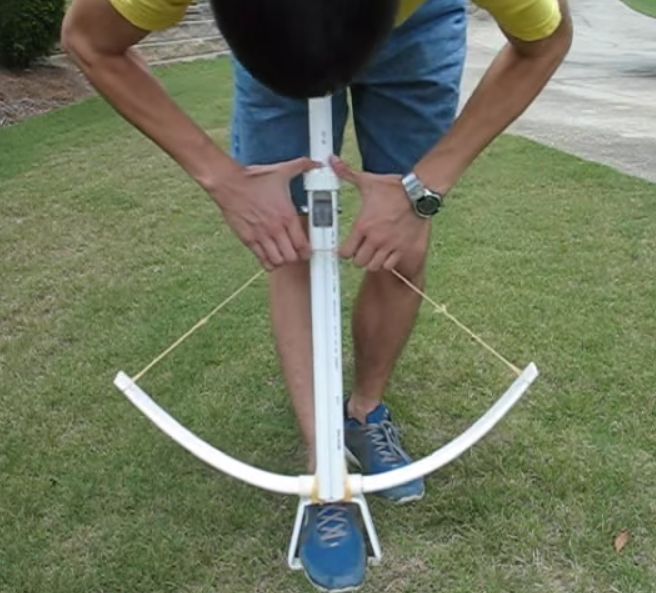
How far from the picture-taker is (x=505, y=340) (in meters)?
2.91

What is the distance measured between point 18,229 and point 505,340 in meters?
2.18

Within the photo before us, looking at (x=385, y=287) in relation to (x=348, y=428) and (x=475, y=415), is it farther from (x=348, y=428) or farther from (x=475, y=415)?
(x=475, y=415)

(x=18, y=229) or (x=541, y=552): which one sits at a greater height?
(x=541, y=552)

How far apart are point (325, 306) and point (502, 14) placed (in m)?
0.51

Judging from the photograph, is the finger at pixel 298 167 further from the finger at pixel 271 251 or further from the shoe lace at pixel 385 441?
the shoe lace at pixel 385 441

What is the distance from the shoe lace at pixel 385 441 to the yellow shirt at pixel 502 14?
3.10 feet

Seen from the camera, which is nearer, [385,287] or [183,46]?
[385,287]

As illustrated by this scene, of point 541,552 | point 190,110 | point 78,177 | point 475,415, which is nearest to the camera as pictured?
point 541,552

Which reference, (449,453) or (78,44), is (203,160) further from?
(449,453)

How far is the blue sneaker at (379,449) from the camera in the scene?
82.7 inches

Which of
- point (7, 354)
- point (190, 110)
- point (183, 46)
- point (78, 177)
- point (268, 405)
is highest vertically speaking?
point (268, 405)

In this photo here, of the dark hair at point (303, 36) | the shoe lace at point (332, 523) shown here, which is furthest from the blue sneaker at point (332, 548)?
the dark hair at point (303, 36)

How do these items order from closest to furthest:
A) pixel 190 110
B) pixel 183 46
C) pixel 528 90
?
pixel 528 90
pixel 190 110
pixel 183 46

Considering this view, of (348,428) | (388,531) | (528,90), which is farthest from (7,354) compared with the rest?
(528,90)
